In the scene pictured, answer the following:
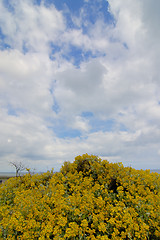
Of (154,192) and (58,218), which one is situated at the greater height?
(154,192)

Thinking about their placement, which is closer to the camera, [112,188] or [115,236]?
[115,236]

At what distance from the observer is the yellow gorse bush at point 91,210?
4.25m

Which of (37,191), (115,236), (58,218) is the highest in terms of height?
(37,191)

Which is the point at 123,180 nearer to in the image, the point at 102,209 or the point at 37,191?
the point at 102,209

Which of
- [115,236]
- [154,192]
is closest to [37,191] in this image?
[115,236]

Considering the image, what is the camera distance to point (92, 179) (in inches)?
252

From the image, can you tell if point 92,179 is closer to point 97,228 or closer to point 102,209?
point 102,209

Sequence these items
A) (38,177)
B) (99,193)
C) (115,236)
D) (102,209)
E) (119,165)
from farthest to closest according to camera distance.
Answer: (38,177), (119,165), (99,193), (102,209), (115,236)

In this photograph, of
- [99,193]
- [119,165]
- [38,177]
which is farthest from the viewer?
[38,177]

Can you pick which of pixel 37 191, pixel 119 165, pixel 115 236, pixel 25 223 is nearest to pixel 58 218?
pixel 25 223

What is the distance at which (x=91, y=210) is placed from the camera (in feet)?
15.6

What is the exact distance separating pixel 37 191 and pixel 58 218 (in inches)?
75.8

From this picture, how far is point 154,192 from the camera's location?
20.3ft

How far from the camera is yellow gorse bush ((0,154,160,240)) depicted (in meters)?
4.25
